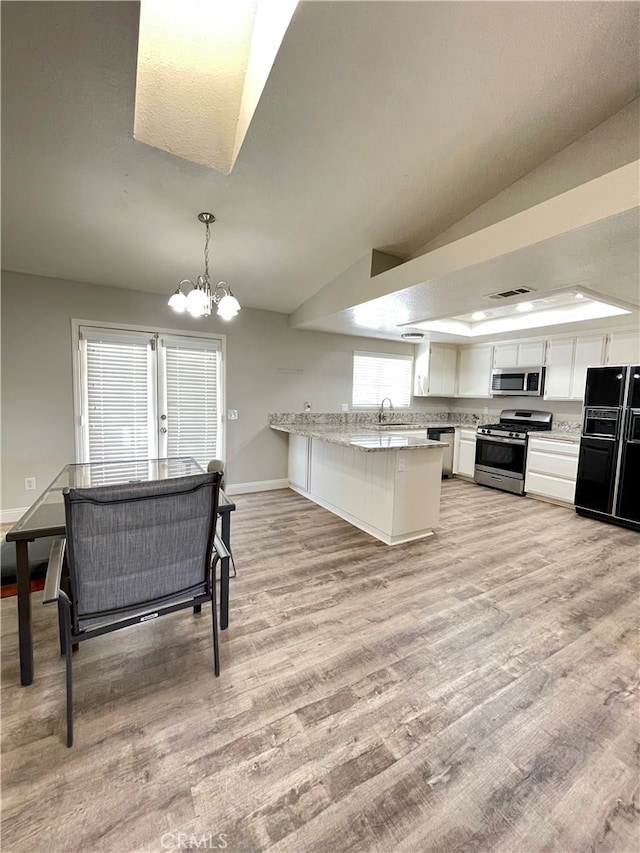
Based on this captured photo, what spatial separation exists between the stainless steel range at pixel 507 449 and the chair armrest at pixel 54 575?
17.0 ft

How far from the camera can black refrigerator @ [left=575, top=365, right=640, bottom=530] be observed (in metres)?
3.70

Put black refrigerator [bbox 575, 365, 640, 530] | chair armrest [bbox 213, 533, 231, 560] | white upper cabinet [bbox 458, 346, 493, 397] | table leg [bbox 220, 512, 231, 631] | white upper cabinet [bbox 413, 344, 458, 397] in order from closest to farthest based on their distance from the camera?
chair armrest [bbox 213, 533, 231, 560] → table leg [bbox 220, 512, 231, 631] → black refrigerator [bbox 575, 365, 640, 530] → white upper cabinet [bbox 458, 346, 493, 397] → white upper cabinet [bbox 413, 344, 458, 397]

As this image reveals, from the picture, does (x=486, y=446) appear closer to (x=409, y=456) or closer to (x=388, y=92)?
(x=409, y=456)

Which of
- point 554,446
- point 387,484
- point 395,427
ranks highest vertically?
point 395,427

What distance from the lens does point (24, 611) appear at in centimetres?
159

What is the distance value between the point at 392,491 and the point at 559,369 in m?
3.40

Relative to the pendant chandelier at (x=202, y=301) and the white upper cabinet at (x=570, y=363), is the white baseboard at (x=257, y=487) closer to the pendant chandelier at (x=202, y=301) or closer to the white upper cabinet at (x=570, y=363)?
the pendant chandelier at (x=202, y=301)

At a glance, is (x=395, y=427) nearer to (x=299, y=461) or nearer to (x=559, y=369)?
(x=299, y=461)

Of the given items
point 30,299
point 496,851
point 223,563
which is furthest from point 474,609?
point 30,299

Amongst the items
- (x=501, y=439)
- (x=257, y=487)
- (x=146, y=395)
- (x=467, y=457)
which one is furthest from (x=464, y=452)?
(x=146, y=395)

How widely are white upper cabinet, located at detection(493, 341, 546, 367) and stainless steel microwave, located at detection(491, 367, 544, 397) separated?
87 mm

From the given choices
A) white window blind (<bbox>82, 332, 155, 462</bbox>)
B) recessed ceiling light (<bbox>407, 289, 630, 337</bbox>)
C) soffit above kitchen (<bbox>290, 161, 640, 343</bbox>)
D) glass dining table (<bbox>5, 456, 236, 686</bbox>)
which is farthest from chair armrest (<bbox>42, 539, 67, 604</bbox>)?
recessed ceiling light (<bbox>407, 289, 630, 337</bbox>)

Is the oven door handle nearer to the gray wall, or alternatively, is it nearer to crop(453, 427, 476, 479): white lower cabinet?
crop(453, 427, 476, 479): white lower cabinet

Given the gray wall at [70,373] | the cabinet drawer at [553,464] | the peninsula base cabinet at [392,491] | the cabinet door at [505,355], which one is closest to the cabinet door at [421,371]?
the cabinet door at [505,355]
